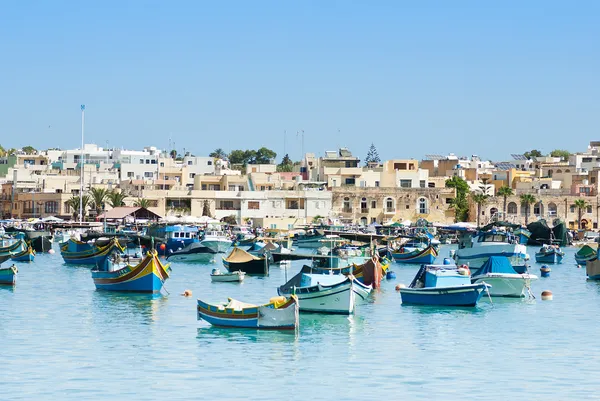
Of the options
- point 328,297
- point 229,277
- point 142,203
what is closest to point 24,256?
point 229,277

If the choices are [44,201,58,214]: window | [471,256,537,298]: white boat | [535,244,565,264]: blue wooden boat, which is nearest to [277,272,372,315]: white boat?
[471,256,537,298]: white boat

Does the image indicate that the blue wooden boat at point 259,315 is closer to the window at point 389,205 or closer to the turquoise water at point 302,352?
the turquoise water at point 302,352

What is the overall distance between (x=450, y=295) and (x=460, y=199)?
84.6 meters

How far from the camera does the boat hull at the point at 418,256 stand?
76.2 m

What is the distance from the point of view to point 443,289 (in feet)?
143

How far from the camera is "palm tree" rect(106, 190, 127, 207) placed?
116m

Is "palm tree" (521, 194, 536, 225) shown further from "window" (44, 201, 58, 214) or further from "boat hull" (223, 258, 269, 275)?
"boat hull" (223, 258, 269, 275)

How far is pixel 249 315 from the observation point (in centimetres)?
3612

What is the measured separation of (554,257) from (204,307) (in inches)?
1973

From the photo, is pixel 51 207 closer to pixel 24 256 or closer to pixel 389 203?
pixel 389 203

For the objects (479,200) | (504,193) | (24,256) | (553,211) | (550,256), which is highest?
(504,193)

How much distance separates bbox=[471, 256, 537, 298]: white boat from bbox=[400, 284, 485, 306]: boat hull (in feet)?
11.8

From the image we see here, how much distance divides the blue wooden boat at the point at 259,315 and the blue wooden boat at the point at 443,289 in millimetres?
9025

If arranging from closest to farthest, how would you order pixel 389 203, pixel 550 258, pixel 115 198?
pixel 550 258
pixel 115 198
pixel 389 203
